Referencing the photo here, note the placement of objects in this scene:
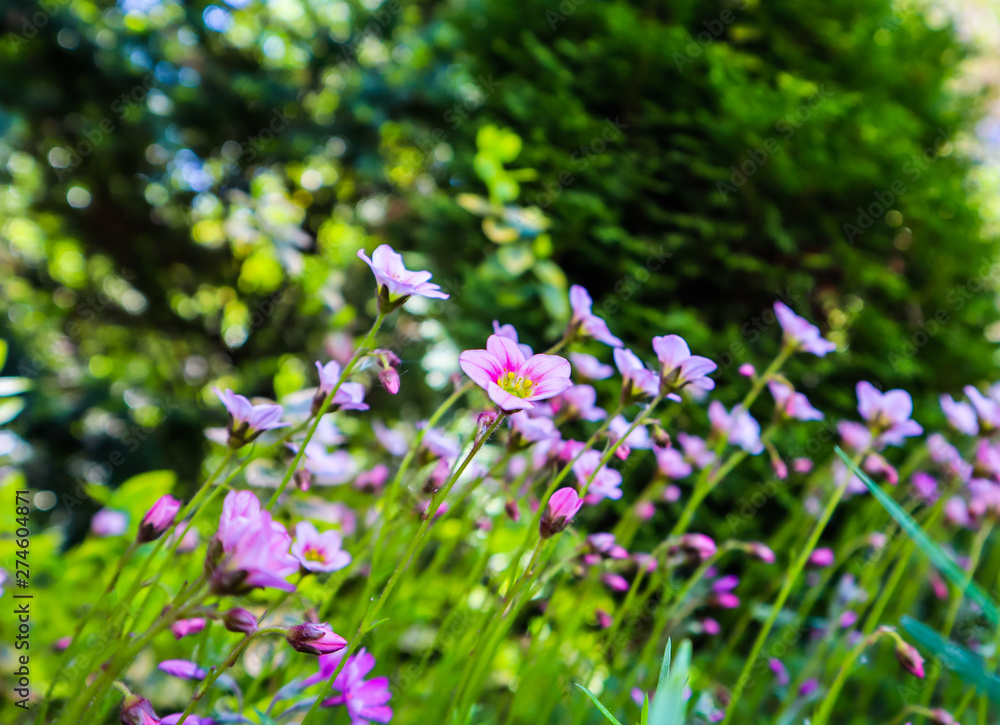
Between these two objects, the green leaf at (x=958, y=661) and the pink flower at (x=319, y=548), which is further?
the pink flower at (x=319, y=548)

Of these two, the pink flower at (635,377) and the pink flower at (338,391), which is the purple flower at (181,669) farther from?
the pink flower at (635,377)

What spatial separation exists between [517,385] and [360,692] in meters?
0.37

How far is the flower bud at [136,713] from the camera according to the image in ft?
1.74

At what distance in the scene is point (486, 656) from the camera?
29.1 inches

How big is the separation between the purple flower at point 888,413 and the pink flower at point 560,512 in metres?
0.53

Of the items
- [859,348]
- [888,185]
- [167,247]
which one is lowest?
[167,247]

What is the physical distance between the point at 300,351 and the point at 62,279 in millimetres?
1410

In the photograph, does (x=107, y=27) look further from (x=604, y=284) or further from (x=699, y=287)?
(x=699, y=287)

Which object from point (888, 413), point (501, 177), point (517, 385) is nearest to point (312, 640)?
point (517, 385)

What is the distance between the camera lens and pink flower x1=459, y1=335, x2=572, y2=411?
55 centimetres

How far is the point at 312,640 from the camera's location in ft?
1.65

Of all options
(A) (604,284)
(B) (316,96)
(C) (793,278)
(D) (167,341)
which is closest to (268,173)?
(B) (316,96)

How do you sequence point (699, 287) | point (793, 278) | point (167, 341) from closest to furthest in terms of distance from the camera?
point (793, 278), point (699, 287), point (167, 341)

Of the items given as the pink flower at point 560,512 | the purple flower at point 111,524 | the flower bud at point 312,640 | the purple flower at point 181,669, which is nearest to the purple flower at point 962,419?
the pink flower at point 560,512
